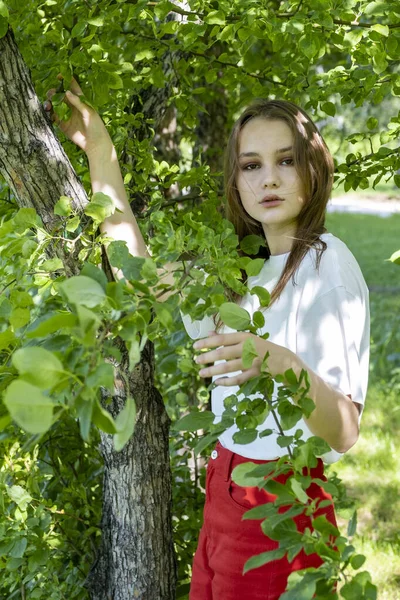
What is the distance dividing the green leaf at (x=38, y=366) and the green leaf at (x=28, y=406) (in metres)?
0.03

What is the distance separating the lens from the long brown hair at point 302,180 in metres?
1.82

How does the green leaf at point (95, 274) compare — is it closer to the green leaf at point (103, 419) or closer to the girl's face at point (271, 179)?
the green leaf at point (103, 419)

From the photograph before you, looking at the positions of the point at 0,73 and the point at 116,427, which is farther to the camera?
the point at 0,73

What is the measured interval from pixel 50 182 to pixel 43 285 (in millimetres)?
281

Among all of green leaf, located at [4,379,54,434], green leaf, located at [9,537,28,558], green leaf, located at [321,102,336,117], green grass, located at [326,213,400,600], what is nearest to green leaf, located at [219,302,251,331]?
green leaf, located at [4,379,54,434]

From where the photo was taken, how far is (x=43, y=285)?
152cm

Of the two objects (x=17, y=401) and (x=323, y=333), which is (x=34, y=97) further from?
(x=17, y=401)

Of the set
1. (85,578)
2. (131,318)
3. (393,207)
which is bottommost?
(85,578)

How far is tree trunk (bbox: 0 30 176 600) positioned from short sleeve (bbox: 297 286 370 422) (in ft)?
1.40

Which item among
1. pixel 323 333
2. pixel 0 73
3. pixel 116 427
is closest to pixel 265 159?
pixel 323 333

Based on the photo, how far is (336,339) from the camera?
1.60 meters

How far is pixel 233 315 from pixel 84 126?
94 cm

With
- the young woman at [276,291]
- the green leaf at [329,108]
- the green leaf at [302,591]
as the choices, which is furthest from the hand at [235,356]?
the green leaf at [329,108]

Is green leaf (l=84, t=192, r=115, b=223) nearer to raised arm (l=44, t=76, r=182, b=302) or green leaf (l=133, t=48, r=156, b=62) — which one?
raised arm (l=44, t=76, r=182, b=302)
